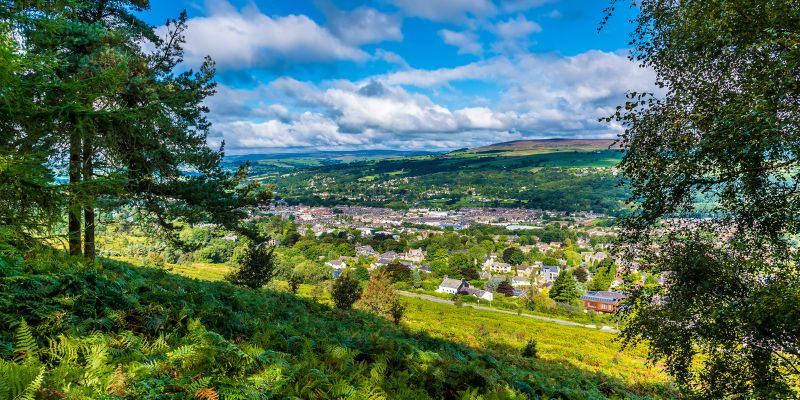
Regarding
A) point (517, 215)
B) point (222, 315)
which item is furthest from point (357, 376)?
point (517, 215)

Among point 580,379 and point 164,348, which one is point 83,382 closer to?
point 164,348

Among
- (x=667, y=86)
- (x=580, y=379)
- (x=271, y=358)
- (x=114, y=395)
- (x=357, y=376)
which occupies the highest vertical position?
(x=667, y=86)

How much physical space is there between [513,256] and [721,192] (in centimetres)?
11410

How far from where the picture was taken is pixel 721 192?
718cm

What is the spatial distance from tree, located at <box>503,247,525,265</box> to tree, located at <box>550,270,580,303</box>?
33882 millimetres

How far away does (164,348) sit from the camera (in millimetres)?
4383

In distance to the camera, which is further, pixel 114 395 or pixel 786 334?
pixel 786 334

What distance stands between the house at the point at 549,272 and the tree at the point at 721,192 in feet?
329

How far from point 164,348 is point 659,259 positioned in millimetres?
9332

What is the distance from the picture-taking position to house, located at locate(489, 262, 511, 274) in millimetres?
110338

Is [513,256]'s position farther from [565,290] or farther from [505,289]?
[565,290]

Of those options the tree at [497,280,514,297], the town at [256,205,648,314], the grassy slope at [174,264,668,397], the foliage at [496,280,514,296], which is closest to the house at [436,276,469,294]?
the town at [256,205,648,314]

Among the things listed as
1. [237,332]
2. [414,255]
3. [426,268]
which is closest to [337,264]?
[426,268]

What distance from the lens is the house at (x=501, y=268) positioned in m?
110
